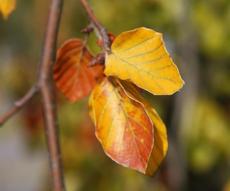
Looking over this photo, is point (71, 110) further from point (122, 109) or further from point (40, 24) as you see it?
point (122, 109)

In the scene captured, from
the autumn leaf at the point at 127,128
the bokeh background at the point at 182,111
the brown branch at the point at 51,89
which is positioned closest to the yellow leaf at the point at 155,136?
the autumn leaf at the point at 127,128

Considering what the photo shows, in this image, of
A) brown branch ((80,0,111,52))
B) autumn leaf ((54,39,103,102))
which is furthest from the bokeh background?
brown branch ((80,0,111,52))

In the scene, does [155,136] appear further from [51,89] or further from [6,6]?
[6,6]

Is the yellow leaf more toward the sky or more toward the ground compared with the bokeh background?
more toward the sky

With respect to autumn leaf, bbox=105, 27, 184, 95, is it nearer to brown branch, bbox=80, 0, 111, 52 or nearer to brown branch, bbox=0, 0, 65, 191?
brown branch, bbox=80, 0, 111, 52

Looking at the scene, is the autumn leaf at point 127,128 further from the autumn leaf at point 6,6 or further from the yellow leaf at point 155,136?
the autumn leaf at point 6,6

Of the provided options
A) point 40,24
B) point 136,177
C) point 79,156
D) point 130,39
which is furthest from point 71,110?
point 130,39
